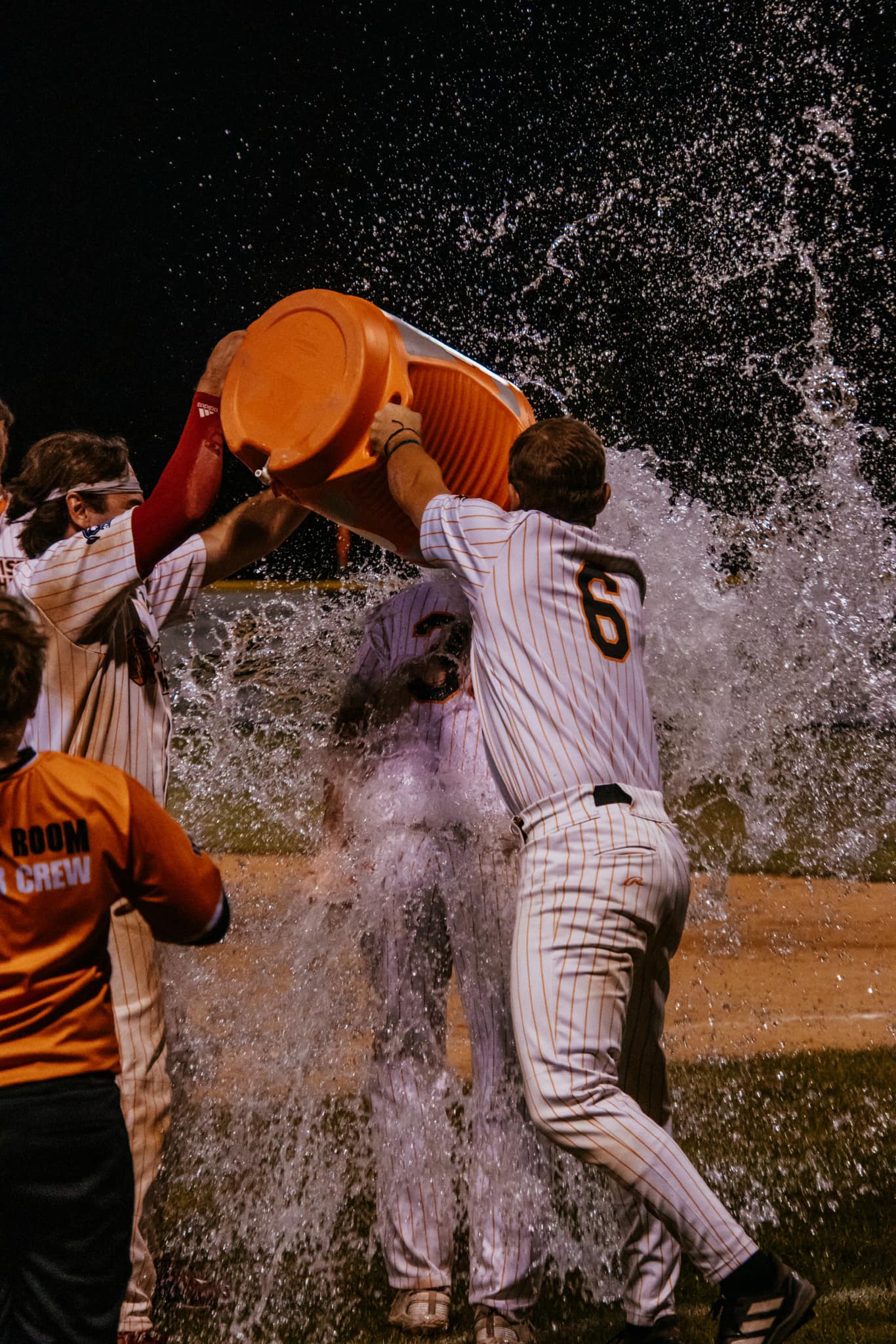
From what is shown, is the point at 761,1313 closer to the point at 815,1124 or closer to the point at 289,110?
the point at 815,1124

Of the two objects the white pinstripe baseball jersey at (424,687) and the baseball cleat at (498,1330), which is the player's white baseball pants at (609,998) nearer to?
the baseball cleat at (498,1330)

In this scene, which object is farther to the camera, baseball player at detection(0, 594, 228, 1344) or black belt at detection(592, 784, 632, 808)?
black belt at detection(592, 784, 632, 808)

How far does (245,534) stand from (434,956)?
3.48 ft

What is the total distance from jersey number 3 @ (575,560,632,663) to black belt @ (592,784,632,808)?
0.85 ft

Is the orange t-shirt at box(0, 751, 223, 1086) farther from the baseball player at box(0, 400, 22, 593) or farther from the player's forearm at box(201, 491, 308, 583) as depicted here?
the player's forearm at box(201, 491, 308, 583)

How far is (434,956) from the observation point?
2.51 m

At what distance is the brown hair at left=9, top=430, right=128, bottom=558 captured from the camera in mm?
2428

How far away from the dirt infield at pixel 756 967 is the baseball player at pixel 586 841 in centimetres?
108

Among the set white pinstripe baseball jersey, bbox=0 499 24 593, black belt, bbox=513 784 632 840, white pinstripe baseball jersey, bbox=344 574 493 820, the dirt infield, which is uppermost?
white pinstripe baseball jersey, bbox=0 499 24 593

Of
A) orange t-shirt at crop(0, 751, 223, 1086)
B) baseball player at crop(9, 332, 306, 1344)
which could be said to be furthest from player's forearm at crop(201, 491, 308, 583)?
orange t-shirt at crop(0, 751, 223, 1086)

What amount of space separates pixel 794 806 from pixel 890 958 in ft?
6.92

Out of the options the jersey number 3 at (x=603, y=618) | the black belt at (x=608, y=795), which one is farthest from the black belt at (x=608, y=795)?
the jersey number 3 at (x=603, y=618)

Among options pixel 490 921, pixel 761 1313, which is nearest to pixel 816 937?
pixel 490 921

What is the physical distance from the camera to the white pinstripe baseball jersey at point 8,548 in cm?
230
